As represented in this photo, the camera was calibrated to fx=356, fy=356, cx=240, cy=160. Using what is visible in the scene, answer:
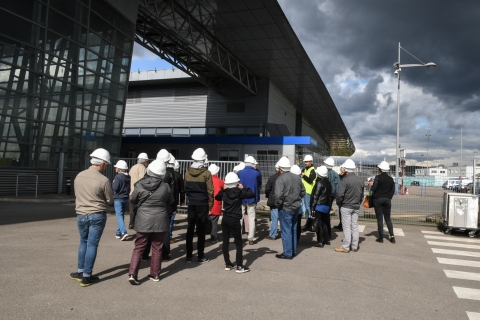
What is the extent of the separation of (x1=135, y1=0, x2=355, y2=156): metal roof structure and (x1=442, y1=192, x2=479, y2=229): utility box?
11.8 meters

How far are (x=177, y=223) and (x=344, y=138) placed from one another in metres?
52.2

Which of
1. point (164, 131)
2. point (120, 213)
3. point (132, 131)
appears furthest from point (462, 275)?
point (132, 131)

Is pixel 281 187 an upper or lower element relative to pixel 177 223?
upper

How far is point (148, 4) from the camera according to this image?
19.4 metres

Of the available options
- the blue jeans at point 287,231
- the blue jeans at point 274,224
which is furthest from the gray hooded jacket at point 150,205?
the blue jeans at point 274,224

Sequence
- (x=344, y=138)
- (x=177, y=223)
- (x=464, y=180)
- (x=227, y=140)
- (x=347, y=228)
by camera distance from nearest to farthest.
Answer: (x=347, y=228)
(x=177, y=223)
(x=464, y=180)
(x=227, y=140)
(x=344, y=138)

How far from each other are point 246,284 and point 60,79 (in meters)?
15.7

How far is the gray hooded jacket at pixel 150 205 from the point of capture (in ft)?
15.8

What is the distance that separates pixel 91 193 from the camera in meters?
4.66

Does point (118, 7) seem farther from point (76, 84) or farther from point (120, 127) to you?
point (120, 127)

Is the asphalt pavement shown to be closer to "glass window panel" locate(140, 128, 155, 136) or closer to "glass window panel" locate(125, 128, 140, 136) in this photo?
"glass window panel" locate(140, 128, 155, 136)

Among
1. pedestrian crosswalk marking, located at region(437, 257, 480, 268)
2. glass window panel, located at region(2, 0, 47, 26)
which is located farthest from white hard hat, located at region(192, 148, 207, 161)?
glass window panel, located at region(2, 0, 47, 26)

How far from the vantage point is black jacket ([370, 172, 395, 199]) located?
8352mm

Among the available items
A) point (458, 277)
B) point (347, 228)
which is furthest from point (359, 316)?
point (347, 228)
